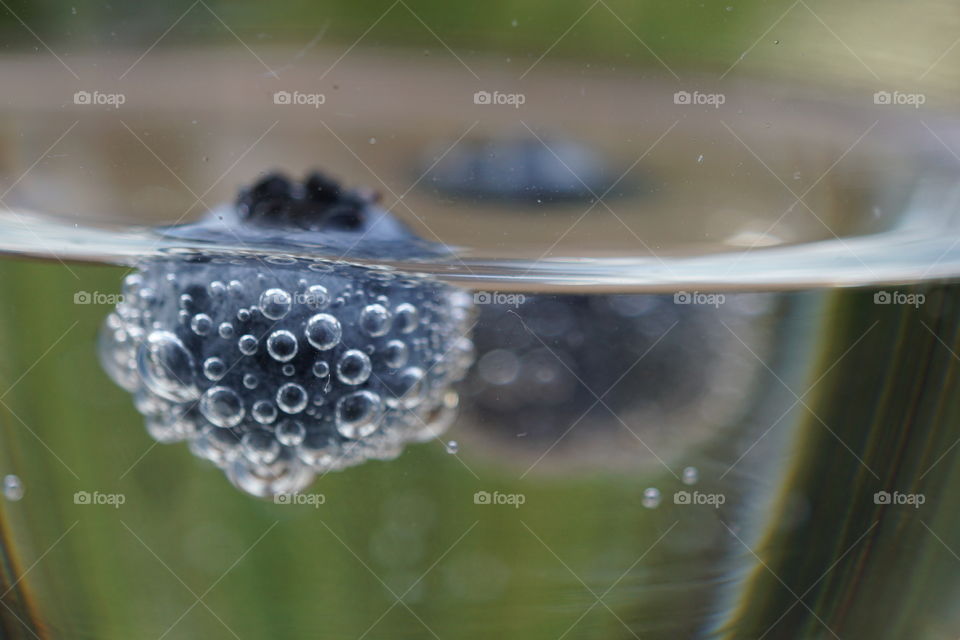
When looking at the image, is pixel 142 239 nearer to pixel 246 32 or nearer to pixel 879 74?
pixel 246 32

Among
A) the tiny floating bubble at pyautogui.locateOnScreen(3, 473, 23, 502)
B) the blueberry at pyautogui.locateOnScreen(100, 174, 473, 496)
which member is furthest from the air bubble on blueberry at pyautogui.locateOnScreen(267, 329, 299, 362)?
the tiny floating bubble at pyautogui.locateOnScreen(3, 473, 23, 502)

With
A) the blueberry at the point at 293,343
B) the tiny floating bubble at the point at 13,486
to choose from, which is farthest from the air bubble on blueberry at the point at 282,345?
the tiny floating bubble at the point at 13,486

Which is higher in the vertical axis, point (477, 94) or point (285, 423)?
point (477, 94)

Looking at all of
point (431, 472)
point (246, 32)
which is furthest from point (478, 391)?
point (246, 32)

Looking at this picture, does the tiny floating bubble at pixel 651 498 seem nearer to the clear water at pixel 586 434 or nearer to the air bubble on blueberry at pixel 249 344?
the clear water at pixel 586 434

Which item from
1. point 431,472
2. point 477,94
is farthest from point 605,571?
point 477,94

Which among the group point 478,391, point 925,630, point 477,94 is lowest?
point 925,630
